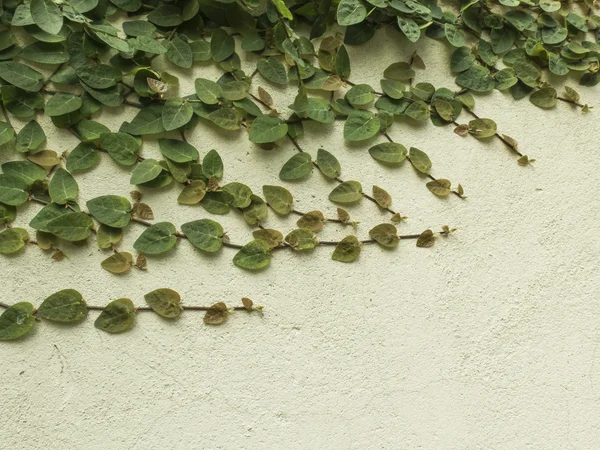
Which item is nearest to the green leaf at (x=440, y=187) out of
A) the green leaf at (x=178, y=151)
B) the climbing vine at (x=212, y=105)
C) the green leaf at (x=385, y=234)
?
the climbing vine at (x=212, y=105)

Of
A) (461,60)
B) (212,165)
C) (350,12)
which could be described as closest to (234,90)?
(212,165)

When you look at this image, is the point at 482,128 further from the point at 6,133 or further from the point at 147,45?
the point at 6,133

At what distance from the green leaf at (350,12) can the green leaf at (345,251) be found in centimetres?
44

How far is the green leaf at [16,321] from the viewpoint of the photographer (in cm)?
93

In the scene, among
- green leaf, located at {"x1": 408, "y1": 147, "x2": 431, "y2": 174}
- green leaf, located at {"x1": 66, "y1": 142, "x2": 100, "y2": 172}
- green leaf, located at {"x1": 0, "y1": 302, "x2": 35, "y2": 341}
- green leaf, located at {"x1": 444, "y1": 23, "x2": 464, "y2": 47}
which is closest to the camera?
green leaf, located at {"x1": 0, "y1": 302, "x2": 35, "y2": 341}

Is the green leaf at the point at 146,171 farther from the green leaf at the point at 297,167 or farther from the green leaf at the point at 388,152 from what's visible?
the green leaf at the point at 388,152

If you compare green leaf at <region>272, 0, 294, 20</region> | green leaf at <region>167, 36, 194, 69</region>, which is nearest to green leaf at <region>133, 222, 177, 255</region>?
green leaf at <region>167, 36, 194, 69</region>

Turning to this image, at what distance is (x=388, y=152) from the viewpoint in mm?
1139

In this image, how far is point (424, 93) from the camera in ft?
3.95

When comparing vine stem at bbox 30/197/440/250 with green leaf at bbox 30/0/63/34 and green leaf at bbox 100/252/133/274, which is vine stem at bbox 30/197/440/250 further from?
green leaf at bbox 30/0/63/34

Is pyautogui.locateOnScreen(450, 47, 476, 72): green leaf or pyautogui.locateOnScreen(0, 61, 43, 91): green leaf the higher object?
pyautogui.locateOnScreen(450, 47, 476, 72): green leaf

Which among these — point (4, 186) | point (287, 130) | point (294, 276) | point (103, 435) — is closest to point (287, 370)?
point (294, 276)

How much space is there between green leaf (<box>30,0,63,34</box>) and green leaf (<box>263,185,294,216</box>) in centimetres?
47

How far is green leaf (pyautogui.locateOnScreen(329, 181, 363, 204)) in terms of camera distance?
109 centimetres
